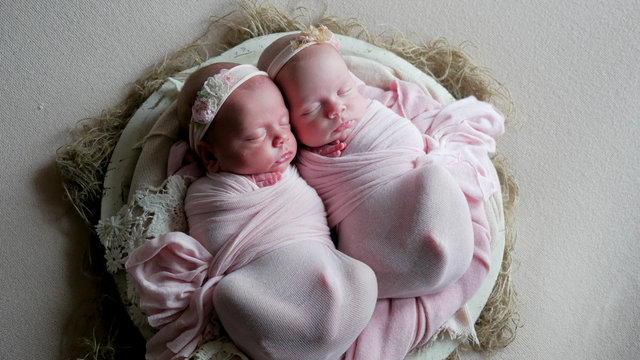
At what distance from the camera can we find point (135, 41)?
1.60 metres

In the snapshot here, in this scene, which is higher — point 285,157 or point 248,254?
point 285,157

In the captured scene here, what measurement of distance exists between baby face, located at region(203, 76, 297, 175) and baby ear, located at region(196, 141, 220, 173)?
2 centimetres

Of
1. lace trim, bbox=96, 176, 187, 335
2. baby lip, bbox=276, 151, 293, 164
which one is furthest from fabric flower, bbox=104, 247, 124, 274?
baby lip, bbox=276, 151, 293, 164

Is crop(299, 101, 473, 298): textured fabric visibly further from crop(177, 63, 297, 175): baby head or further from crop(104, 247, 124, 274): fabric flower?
crop(104, 247, 124, 274): fabric flower

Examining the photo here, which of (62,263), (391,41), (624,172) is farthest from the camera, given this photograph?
(391,41)

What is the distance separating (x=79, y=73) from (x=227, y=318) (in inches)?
35.2

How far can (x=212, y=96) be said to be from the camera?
1.15 m

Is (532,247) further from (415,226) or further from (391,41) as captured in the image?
(391,41)

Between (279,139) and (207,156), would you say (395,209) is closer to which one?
(279,139)

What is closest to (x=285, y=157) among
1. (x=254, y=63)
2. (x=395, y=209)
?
(x=395, y=209)

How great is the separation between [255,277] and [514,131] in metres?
0.93

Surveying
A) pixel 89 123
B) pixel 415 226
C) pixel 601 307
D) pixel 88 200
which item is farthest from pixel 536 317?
pixel 89 123

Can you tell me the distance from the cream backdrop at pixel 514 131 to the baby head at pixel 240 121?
49cm

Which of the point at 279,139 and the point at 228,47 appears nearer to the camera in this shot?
the point at 279,139
